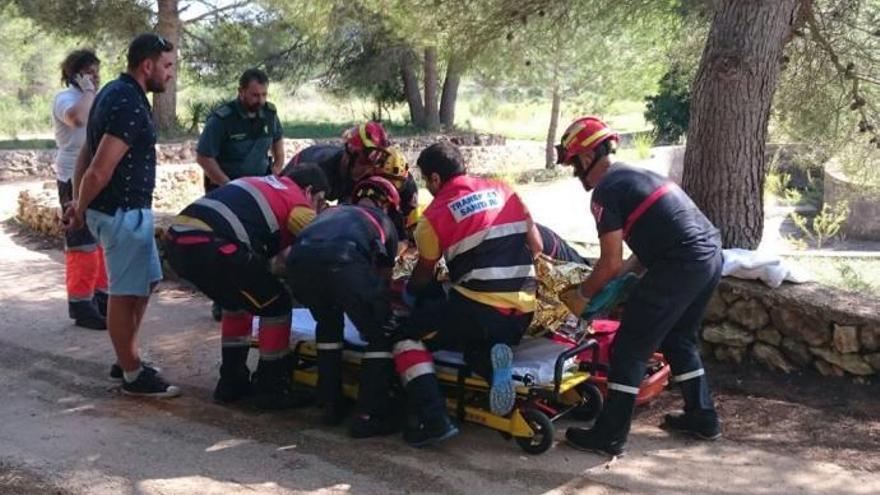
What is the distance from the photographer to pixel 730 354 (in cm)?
596

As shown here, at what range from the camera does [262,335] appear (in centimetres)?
517

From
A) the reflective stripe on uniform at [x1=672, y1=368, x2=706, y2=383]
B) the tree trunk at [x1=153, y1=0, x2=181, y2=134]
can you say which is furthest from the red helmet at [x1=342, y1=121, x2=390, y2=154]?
the tree trunk at [x1=153, y1=0, x2=181, y2=134]

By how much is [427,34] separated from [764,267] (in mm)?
4852

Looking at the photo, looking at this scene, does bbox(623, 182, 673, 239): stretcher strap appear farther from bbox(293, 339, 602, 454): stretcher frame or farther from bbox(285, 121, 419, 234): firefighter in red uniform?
bbox(285, 121, 419, 234): firefighter in red uniform

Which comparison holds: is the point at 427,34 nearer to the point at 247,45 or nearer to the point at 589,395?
the point at 589,395

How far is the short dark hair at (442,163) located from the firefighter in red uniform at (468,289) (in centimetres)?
6

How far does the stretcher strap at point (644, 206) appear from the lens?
4.47 meters

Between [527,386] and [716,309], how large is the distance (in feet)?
6.49

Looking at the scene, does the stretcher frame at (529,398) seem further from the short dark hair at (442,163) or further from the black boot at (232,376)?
the short dark hair at (442,163)

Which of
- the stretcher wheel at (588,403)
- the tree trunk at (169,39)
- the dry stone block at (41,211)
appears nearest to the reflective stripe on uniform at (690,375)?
the stretcher wheel at (588,403)

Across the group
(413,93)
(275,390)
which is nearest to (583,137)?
(275,390)

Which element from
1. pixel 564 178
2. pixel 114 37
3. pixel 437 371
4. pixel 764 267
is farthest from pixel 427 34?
pixel 564 178

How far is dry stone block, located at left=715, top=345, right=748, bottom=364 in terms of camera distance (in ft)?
19.5

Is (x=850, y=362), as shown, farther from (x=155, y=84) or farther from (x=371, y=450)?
(x=155, y=84)
